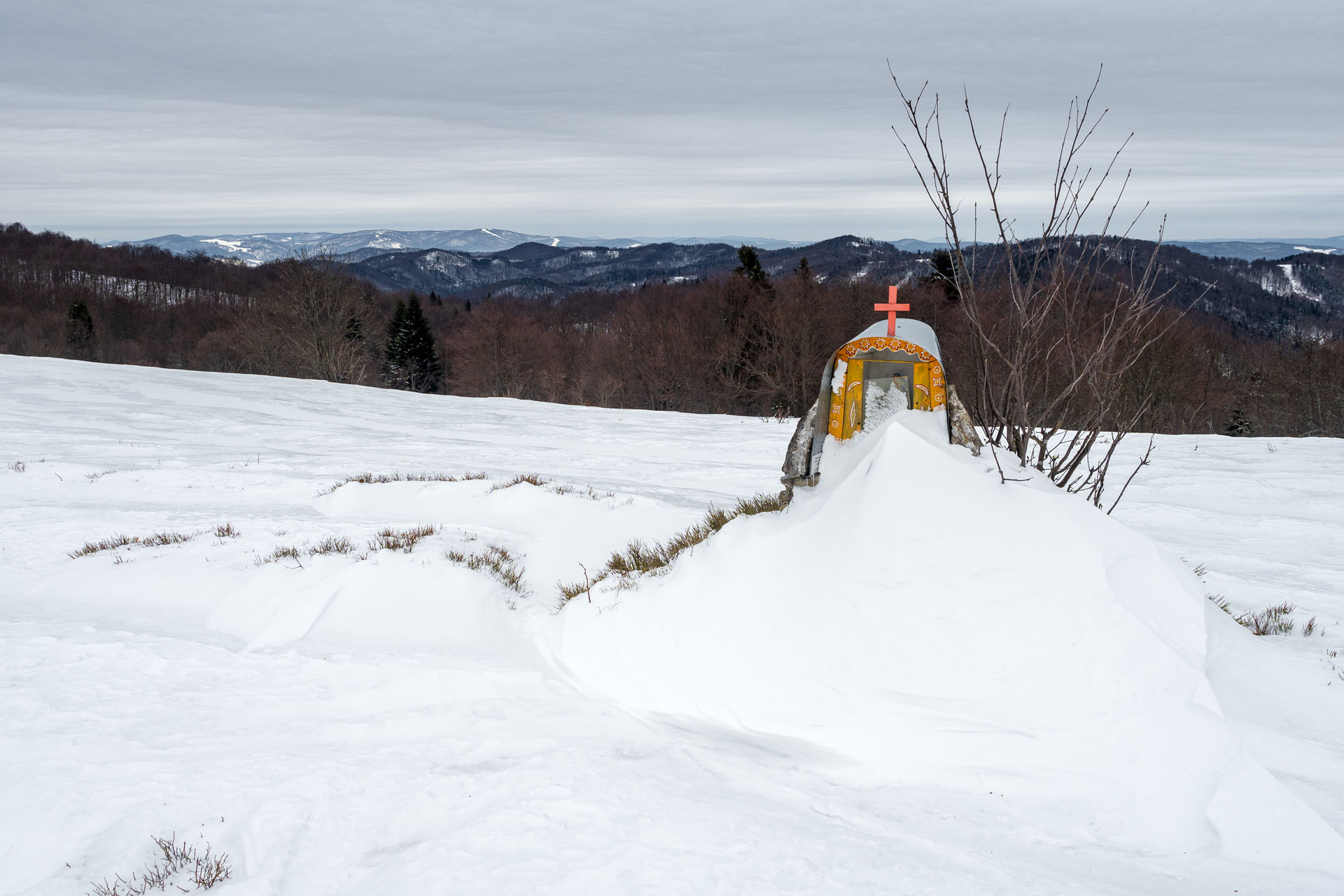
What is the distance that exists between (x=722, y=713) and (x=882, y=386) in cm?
262

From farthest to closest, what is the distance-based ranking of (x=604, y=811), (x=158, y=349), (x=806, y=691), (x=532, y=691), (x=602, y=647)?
(x=158, y=349), (x=602, y=647), (x=532, y=691), (x=806, y=691), (x=604, y=811)

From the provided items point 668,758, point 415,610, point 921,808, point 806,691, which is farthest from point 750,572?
point 415,610

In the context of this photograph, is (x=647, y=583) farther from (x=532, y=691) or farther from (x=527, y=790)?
(x=527, y=790)

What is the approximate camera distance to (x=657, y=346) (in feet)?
148

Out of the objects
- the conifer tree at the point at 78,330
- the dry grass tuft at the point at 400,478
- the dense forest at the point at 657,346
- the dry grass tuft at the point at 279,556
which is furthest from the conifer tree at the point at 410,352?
the dry grass tuft at the point at 279,556

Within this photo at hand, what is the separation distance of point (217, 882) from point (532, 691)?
6.34ft

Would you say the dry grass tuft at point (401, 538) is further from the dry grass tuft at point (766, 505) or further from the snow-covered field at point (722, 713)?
the dry grass tuft at point (766, 505)

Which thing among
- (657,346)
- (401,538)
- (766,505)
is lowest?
(401,538)

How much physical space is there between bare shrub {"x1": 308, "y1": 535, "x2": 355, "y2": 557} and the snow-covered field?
0.54 ft

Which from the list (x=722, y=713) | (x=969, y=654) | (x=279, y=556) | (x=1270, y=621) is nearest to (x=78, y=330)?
(x=279, y=556)

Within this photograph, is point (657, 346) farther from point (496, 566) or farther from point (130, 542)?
point (496, 566)

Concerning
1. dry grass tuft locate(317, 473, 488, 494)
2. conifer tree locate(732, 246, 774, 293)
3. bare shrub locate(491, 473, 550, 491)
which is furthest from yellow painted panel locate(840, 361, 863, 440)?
conifer tree locate(732, 246, 774, 293)

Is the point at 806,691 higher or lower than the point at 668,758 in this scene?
higher

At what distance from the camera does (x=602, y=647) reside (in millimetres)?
4918
